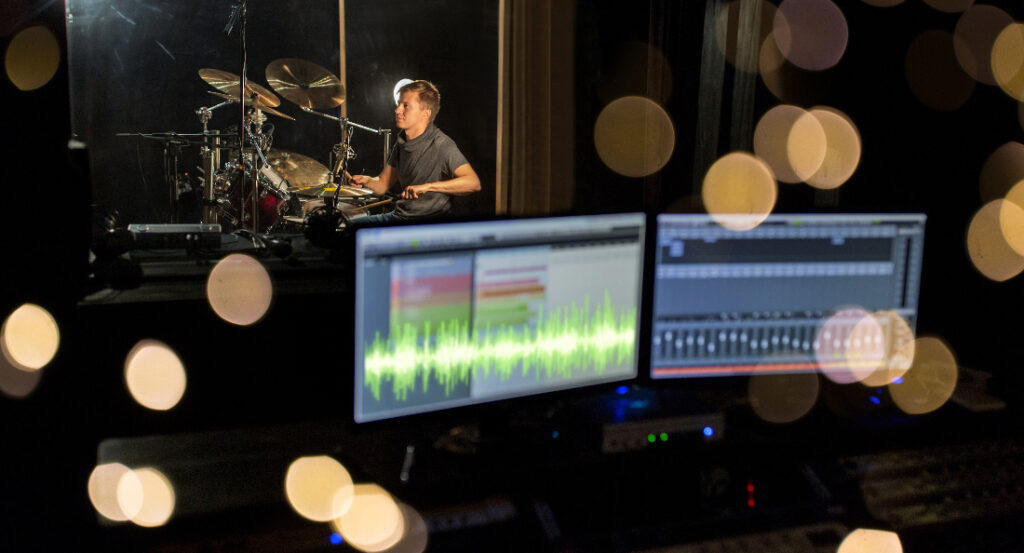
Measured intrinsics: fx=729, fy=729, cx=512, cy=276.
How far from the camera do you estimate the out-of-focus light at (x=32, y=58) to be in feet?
3.31

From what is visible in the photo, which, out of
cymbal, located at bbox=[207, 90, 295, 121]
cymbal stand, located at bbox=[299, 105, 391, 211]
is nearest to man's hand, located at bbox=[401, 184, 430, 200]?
cymbal stand, located at bbox=[299, 105, 391, 211]

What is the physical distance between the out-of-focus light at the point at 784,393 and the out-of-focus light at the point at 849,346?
0.04m

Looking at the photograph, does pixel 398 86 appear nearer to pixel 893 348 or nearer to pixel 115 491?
pixel 893 348

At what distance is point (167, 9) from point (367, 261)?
4244 mm

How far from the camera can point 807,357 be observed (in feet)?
4.52

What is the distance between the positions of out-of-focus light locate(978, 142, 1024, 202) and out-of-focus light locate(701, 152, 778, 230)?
844 mm

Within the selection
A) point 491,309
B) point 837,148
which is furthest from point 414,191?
point 491,309

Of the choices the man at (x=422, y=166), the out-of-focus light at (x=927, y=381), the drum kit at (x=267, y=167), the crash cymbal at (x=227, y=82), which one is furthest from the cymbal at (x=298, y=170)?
the out-of-focus light at (x=927, y=381)

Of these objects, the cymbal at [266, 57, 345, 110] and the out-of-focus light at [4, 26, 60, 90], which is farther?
the cymbal at [266, 57, 345, 110]

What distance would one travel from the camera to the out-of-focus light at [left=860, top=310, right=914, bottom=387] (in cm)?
139

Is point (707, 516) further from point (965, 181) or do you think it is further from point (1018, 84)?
point (1018, 84)

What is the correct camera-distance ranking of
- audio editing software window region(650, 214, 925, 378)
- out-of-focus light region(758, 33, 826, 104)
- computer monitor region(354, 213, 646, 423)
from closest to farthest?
computer monitor region(354, 213, 646, 423) < audio editing software window region(650, 214, 925, 378) < out-of-focus light region(758, 33, 826, 104)

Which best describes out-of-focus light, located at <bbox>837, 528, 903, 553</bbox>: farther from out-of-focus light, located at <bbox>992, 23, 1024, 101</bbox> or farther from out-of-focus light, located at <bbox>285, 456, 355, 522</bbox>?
out-of-focus light, located at <bbox>992, 23, 1024, 101</bbox>

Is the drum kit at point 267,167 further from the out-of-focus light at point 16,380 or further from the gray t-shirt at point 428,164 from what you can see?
the out-of-focus light at point 16,380
